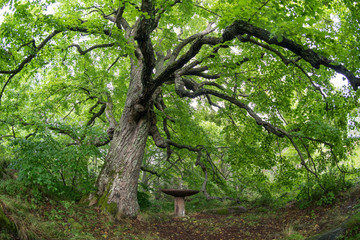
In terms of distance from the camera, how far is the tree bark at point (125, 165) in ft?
22.2

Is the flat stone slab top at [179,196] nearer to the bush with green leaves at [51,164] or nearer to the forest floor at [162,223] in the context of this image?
the forest floor at [162,223]

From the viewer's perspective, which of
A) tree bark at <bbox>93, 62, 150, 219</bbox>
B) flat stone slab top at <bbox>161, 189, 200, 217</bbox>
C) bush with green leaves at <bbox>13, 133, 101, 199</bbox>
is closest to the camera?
bush with green leaves at <bbox>13, 133, 101, 199</bbox>

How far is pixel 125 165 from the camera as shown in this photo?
7109 millimetres

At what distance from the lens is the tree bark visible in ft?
22.2

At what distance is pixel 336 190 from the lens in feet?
22.7

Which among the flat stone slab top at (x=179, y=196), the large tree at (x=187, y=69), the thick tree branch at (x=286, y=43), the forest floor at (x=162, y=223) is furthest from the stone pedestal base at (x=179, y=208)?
the thick tree branch at (x=286, y=43)

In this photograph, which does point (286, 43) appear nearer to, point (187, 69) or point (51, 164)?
point (187, 69)

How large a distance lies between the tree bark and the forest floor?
0.38 metres

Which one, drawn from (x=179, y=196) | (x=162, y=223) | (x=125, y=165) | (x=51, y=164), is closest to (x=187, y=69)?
(x=125, y=165)

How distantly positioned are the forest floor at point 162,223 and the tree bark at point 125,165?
14.9 inches

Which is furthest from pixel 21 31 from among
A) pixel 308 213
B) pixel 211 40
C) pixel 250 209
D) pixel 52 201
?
pixel 250 209

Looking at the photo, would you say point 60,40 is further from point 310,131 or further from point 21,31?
point 310,131

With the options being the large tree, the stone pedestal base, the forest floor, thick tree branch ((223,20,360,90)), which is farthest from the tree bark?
thick tree branch ((223,20,360,90))

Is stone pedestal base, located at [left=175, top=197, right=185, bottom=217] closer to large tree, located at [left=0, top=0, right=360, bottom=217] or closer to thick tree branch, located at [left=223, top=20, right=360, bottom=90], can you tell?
large tree, located at [left=0, top=0, right=360, bottom=217]
